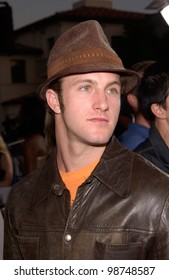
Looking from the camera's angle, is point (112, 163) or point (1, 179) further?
point (1, 179)

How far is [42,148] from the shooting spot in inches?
192

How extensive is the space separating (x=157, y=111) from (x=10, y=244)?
125cm

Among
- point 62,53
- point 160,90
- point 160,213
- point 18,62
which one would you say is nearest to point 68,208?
point 160,213

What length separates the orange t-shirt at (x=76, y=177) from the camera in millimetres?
1966

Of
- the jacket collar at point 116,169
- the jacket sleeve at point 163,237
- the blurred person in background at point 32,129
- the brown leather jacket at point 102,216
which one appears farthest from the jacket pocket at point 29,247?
the blurred person in background at point 32,129

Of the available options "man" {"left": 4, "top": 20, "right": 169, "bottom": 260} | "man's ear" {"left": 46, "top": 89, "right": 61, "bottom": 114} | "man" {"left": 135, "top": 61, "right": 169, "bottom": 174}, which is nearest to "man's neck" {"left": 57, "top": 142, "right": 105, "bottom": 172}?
"man" {"left": 4, "top": 20, "right": 169, "bottom": 260}

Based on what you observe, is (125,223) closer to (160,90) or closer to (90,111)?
(90,111)

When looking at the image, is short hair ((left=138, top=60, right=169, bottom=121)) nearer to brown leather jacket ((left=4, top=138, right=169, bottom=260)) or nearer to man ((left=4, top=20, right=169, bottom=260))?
man ((left=4, top=20, right=169, bottom=260))

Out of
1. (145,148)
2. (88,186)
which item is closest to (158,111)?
(145,148)

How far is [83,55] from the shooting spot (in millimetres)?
1947

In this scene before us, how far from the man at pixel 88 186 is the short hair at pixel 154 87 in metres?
0.70

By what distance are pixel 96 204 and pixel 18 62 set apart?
34365 mm

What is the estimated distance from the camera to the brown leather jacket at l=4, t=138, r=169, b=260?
69.5 inches

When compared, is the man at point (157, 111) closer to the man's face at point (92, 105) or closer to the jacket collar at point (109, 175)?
the jacket collar at point (109, 175)
